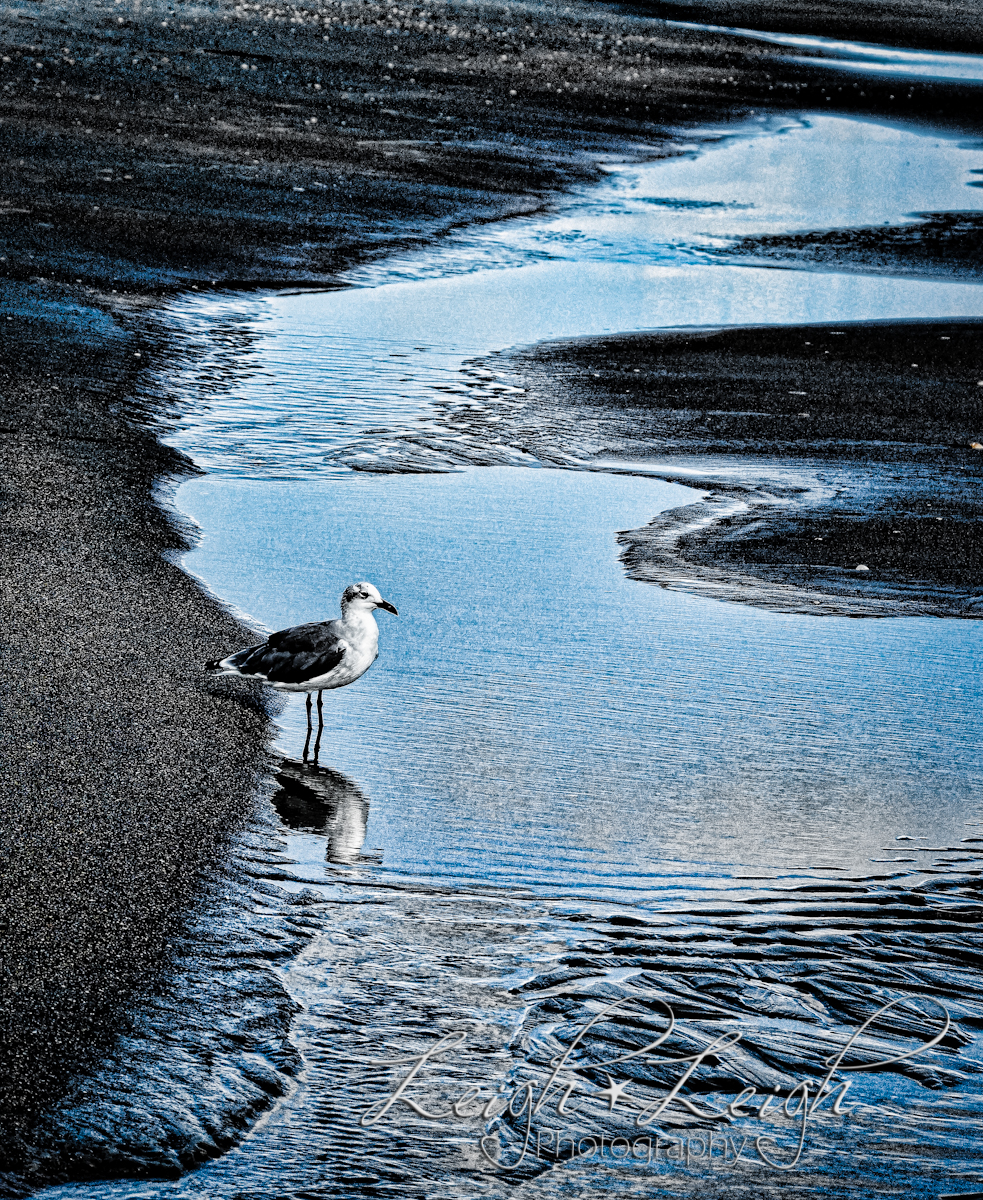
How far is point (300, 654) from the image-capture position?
6.33m

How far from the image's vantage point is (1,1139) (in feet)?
12.9

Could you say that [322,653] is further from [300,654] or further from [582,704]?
[582,704]

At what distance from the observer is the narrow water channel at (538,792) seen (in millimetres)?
4316

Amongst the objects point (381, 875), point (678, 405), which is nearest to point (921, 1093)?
point (381, 875)

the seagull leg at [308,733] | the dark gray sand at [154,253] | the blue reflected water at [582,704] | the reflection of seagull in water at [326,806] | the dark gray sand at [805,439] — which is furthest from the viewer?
the dark gray sand at [805,439]

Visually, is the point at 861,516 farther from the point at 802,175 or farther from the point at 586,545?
the point at 802,175

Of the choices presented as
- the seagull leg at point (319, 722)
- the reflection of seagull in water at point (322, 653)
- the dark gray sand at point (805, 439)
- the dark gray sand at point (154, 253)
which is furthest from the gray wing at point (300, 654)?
the dark gray sand at point (805, 439)

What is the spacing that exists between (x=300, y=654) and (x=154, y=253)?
879cm

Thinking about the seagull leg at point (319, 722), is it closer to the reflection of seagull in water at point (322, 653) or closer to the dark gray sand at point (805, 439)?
the reflection of seagull in water at point (322, 653)

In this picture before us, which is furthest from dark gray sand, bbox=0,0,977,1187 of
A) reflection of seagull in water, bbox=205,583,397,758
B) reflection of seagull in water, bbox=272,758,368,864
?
reflection of seagull in water, bbox=205,583,397,758

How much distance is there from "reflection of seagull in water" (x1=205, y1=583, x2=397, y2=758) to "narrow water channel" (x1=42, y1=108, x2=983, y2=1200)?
26 cm

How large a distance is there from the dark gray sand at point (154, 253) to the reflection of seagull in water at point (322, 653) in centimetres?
26

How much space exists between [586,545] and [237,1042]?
4762 mm

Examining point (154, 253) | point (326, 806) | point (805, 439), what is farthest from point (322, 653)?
point (154, 253)
